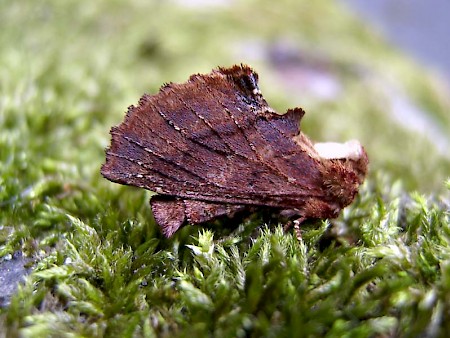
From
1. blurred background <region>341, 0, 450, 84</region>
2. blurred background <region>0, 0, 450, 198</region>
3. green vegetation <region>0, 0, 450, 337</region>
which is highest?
blurred background <region>341, 0, 450, 84</region>

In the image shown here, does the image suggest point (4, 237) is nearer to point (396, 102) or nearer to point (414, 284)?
point (414, 284)

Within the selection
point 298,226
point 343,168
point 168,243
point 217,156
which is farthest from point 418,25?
point 168,243

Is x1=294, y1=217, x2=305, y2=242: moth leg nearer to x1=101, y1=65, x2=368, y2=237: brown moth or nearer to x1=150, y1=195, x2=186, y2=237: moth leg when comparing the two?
x1=101, y1=65, x2=368, y2=237: brown moth

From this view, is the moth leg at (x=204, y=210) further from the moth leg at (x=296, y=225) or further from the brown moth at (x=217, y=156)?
the moth leg at (x=296, y=225)

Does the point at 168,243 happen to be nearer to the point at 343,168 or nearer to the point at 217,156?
the point at 217,156

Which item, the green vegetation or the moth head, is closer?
the green vegetation

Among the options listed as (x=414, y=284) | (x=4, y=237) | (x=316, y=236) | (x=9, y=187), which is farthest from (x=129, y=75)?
(x=414, y=284)

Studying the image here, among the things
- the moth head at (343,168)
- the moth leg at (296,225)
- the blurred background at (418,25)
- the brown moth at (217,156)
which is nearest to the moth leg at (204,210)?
the brown moth at (217,156)

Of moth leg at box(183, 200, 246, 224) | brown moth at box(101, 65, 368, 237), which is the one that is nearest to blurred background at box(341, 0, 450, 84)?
brown moth at box(101, 65, 368, 237)
